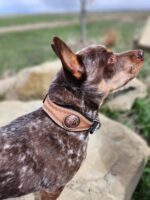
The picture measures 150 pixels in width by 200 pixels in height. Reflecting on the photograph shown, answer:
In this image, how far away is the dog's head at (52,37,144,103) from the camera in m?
4.46

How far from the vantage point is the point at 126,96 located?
31.8 ft

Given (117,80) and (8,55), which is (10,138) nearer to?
(117,80)

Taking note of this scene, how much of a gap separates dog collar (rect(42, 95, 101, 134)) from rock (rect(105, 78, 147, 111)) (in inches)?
191

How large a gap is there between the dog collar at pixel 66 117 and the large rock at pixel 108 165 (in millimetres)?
1259

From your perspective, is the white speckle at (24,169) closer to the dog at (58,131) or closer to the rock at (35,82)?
the dog at (58,131)

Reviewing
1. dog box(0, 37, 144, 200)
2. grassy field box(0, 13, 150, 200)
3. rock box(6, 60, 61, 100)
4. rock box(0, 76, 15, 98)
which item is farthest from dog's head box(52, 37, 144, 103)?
rock box(0, 76, 15, 98)

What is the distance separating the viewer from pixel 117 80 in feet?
15.5

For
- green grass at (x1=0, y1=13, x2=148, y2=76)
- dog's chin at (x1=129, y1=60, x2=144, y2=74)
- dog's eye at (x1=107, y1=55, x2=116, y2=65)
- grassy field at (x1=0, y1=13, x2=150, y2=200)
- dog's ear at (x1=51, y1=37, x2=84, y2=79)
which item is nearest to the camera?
dog's ear at (x1=51, y1=37, x2=84, y2=79)

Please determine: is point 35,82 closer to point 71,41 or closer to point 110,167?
point 110,167

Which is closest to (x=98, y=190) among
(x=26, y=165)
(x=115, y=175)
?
(x=115, y=175)

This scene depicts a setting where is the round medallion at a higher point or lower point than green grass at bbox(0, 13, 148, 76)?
higher

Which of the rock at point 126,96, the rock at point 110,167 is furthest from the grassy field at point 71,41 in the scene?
the rock at point 110,167

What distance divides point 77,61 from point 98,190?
6.13 ft

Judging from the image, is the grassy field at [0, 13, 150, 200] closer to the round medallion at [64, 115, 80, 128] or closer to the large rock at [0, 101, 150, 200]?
the large rock at [0, 101, 150, 200]
